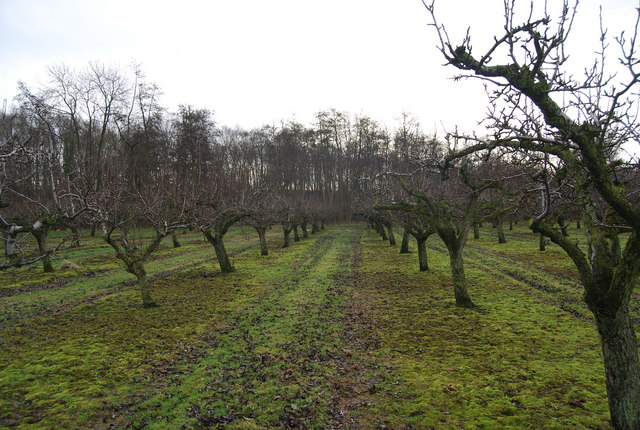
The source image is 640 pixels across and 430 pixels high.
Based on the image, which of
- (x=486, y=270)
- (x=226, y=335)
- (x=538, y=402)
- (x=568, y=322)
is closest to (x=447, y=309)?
(x=568, y=322)

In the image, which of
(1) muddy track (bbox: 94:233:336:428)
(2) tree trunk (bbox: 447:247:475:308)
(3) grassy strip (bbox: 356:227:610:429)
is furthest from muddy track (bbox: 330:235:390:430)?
(2) tree trunk (bbox: 447:247:475:308)

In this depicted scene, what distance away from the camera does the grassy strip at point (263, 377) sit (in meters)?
6.57

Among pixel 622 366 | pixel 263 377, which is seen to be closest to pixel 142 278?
pixel 263 377

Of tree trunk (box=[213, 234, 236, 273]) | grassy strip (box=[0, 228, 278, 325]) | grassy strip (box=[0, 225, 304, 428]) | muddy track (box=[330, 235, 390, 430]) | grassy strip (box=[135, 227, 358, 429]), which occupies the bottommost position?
muddy track (box=[330, 235, 390, 430])

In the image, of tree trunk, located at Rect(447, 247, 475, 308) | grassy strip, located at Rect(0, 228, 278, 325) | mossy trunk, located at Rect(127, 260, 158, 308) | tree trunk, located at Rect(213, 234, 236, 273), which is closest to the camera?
tree trunk, located at Rect(447, 247, 475, 308)

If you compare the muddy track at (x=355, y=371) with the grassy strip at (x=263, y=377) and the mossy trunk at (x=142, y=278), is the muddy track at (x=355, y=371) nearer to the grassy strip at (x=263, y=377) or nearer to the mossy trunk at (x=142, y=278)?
the grassy strip at (x=263, y=377)

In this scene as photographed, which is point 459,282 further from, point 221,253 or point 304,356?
point 221,253

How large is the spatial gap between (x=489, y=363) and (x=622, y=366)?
3.43 meters

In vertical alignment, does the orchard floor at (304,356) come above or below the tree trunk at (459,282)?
below

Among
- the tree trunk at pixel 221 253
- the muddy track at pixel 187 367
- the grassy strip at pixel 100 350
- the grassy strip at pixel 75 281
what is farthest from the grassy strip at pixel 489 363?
the tree trunk at pixel 221 253

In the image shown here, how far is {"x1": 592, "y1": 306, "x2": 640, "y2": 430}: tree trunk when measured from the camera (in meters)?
5.41

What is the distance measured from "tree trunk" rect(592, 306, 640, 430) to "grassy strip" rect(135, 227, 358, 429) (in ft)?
14.7

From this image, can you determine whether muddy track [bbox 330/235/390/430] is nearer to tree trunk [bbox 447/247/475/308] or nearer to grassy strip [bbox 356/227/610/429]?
grassy strip [bbox 356/227/610/429]

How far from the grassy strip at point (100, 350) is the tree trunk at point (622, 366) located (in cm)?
819
